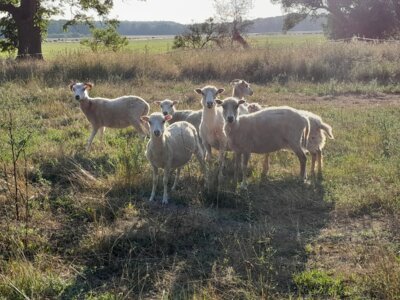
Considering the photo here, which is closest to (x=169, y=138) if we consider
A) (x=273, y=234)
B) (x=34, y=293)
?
(x=273, y=234)

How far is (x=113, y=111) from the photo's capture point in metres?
10.2

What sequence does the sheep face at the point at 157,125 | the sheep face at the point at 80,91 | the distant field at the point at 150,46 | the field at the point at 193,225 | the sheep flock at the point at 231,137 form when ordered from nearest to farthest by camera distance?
the field at the point at 193,225 < the sheep face at the point at 157,125 < the sheep flock at the point at 231,137 < the sheep face at the point at 80,91 < the distant field at the point at 150,46

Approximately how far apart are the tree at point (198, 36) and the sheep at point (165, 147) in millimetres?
24269

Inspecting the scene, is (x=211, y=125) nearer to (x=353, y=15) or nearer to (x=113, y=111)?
(x=113, y=111)

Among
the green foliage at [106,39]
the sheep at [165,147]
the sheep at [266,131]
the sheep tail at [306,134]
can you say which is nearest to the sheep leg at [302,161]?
the sheep at [266,131]

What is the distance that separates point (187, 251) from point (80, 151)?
4.40 meters

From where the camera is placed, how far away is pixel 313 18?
47.3 metres

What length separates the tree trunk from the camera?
889 inches

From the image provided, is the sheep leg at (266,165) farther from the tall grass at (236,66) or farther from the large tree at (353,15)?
the large tree at (353,15)

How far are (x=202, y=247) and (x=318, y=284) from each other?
4.49 ft

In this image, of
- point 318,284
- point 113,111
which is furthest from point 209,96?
point 318,284

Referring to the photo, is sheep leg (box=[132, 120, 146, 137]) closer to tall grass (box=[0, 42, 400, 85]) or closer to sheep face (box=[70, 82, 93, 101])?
sheep face (box=[70, 82, 93, 101])

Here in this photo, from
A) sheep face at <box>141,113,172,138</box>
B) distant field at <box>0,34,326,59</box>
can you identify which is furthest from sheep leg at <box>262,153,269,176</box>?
distant field at <box>0,34,326,59</box>

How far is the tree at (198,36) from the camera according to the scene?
31812 mm
